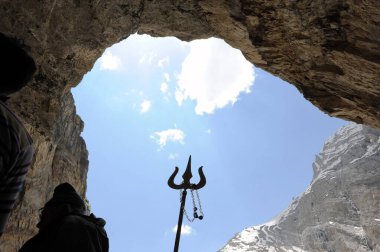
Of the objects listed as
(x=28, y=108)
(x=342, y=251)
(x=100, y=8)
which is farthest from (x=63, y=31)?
(x=342, y=251)

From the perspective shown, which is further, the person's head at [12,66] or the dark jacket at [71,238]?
the dark jacket at [71,238]

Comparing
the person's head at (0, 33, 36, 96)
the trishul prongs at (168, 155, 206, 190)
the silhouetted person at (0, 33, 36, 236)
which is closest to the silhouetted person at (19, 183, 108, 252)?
the silhouetted person at (0, 33, 36, 236)

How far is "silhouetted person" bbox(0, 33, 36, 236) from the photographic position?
5.14 ft

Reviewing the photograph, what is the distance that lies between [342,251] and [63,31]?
242 feet

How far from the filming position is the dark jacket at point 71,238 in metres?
2.75

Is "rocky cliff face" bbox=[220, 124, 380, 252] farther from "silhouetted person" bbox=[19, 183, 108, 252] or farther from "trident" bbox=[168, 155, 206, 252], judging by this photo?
"silhouetted person" bbox=[19, 183, 108, 252]

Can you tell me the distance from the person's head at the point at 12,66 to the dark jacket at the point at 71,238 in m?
1.45

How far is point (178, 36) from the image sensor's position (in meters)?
13.5

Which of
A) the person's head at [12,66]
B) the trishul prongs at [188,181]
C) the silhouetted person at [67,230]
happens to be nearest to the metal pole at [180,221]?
the trishul prongs at [188,181]

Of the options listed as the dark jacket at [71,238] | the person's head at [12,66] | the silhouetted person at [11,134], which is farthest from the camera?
the dark jacket at [71,238]

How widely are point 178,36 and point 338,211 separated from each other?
79.5 meters

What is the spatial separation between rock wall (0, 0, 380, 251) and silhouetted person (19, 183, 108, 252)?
4.57 meters

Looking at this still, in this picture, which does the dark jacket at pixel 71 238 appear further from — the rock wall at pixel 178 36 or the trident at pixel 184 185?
the rock wall at pixel 178 36

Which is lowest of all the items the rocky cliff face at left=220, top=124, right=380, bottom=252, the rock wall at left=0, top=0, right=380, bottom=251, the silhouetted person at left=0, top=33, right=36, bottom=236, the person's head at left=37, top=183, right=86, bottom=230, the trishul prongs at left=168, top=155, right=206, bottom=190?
the silhouetted person at left=0, top=33, right=36, bottom=236
